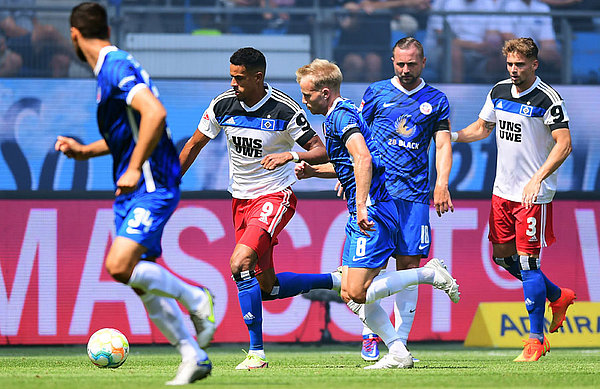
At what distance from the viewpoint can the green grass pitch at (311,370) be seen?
18.7 feet

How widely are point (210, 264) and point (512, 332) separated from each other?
3331mm

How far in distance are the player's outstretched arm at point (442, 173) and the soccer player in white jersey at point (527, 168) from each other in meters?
0.55

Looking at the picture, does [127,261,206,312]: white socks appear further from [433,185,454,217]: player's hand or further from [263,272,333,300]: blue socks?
[263,272,333,300]: blue socks

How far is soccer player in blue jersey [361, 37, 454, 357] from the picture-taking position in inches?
301

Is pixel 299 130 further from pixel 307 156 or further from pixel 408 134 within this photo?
pixel 408 134

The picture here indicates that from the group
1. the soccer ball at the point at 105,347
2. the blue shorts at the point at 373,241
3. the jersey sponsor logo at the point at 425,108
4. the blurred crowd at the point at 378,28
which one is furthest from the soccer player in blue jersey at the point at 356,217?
the blurred crowd at the point at 378,28

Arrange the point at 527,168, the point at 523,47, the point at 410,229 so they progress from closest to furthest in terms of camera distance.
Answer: the point at 410,229 < the point at 523,47 < the point at 527,168

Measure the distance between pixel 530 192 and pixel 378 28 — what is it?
4.45 metres

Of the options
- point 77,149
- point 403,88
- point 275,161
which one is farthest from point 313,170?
point 77,149

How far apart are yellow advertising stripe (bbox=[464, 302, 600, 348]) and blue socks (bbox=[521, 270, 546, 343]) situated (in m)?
2.51

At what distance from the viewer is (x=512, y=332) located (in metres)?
10.7

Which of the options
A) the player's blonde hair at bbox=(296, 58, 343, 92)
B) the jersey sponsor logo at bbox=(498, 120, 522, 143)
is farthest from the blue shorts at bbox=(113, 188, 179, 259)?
the jersey sponsor logo at bbox=(498, 120, 522, 143)

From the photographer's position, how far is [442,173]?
748 cm

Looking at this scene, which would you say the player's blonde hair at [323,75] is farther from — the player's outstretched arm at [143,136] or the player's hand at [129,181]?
the player's hand at [129,181]
